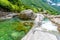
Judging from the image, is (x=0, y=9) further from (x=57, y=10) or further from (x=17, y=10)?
(x=57, y=10)

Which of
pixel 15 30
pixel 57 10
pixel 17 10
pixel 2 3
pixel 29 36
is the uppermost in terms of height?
pixel 29 36

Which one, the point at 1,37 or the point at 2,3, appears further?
the point at 2,3

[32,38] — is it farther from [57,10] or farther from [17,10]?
[57,10]

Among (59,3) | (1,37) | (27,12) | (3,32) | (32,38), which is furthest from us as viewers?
(59,3)

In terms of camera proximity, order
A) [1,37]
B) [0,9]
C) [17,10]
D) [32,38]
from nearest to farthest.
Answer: [32,38], [1,37], [0,9], [17,10]

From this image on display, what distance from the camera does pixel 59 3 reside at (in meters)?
18.7

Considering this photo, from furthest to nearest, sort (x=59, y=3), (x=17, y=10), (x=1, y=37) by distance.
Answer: (x=59, y=3) < (x=17, y=10) < (x=1, y=37)

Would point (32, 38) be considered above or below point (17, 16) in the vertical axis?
above

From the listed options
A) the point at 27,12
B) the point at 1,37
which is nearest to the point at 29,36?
the point at 1,37

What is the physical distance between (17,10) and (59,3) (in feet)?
26.9

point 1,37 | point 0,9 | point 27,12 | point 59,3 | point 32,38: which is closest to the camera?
point 32,38

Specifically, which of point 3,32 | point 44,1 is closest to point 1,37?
Answer: point 3,32

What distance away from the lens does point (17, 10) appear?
11438mm

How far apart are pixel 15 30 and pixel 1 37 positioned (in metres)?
0.69
